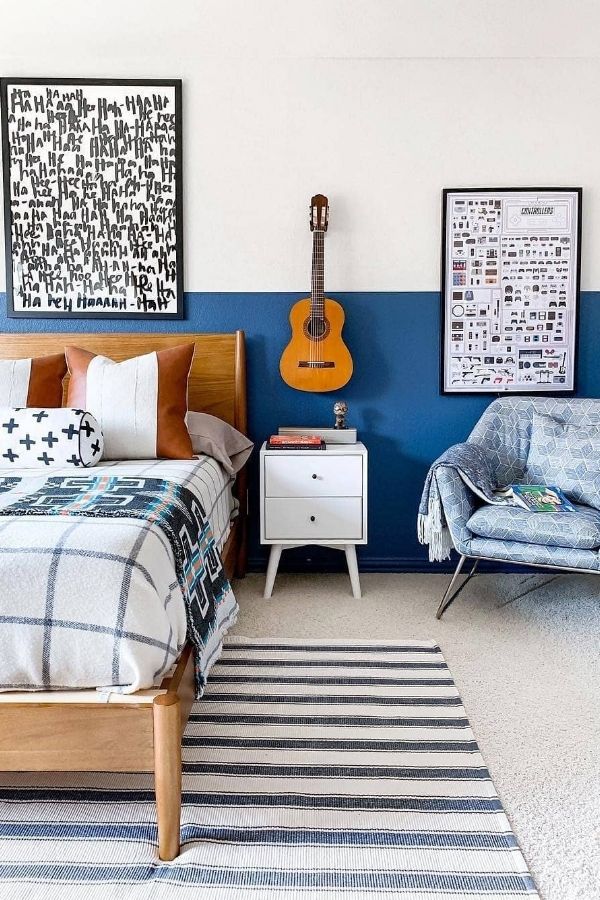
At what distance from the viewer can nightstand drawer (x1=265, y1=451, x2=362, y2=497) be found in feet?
10.2

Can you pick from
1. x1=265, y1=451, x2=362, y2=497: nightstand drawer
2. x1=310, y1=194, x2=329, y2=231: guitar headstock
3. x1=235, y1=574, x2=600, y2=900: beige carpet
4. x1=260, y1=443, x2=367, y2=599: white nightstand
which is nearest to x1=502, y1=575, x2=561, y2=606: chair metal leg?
x1=235, y1=574, x2=600, y2=900: beige carpet

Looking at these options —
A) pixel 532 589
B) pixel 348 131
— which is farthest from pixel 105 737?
pixel 348 131

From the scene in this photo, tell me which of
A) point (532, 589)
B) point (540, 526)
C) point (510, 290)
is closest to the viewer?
point (540, 526)

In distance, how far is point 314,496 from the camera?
3129 millimetres

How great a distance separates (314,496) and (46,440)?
111cm

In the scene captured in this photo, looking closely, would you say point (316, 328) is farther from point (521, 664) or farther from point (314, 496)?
point (521, 664)

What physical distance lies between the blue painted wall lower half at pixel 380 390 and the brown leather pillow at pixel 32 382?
50 cm

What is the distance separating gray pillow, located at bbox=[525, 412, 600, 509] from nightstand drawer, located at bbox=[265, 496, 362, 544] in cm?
75

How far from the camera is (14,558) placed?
157 centimetres

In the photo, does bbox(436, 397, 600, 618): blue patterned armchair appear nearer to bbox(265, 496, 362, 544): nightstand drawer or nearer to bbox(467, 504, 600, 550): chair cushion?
bbox(467, 504, 600, 550): chair cushion

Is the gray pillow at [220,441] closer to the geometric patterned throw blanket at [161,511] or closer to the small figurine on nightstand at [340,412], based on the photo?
the small figurine on nightstand at [340,412]

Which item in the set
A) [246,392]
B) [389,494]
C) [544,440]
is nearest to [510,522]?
[544,440]

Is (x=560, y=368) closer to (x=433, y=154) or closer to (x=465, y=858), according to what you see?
(x=433, y=154)

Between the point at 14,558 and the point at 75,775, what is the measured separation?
0.63 meters
